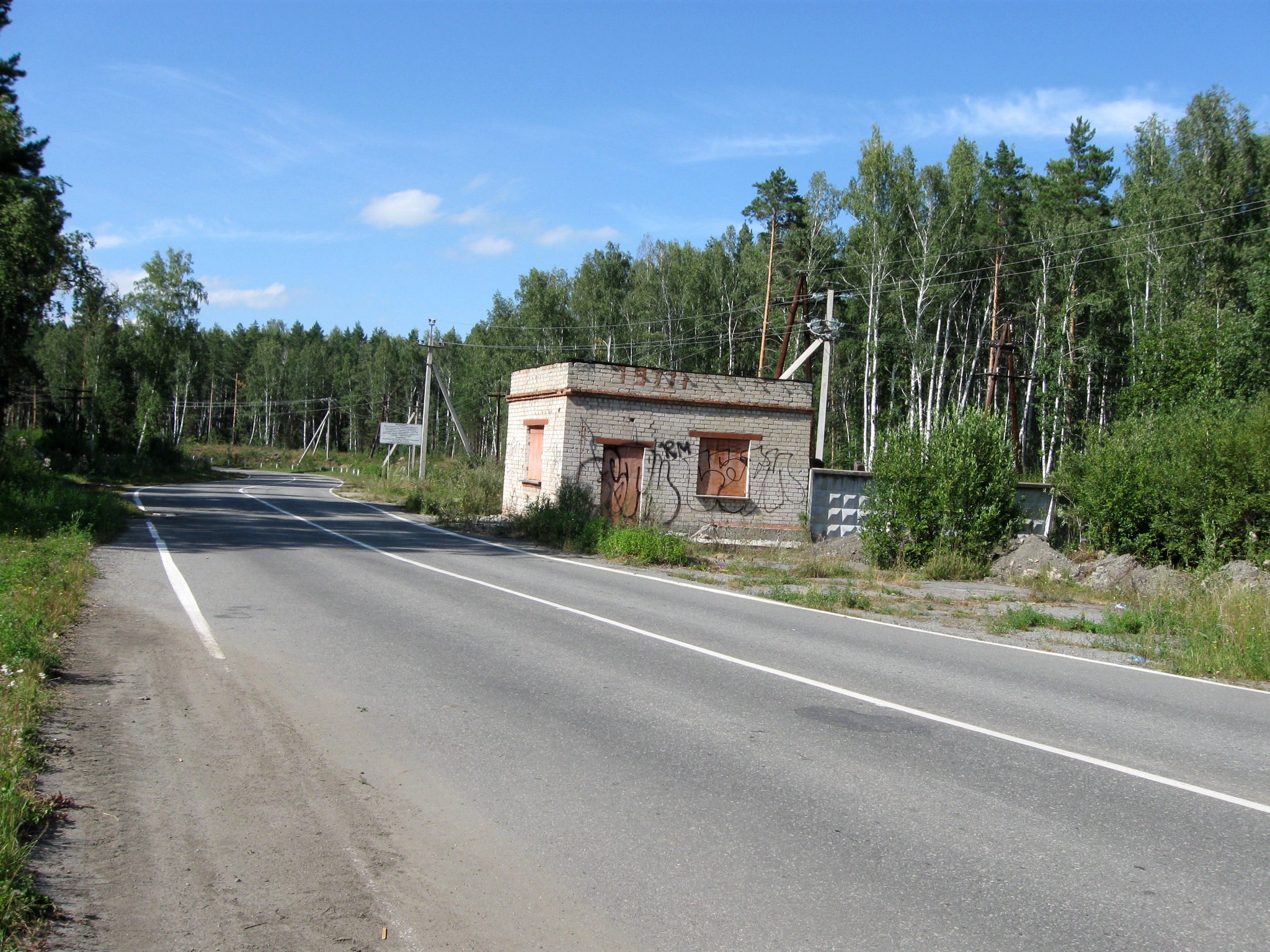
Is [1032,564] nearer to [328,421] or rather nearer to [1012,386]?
[1012,386]

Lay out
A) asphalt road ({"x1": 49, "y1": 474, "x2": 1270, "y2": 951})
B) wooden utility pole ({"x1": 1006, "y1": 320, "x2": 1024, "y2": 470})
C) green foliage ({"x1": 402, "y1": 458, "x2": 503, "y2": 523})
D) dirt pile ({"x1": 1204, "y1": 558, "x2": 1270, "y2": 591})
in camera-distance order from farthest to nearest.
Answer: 1. wooden utility pole ({"x1": 1006, "y1": 320, "x2": 1024, "y2": 470})
2. green foliage ({"x1": 402, "y1": 458, "x2": 503, "y2": 523})
3. dirt pile ({"x1": 1204, "y1": 558, "x2": 1270, "y2": 591})
4. asphalt road ({"x1": 49, "y1": 474, "x2": 1270, "y2": 951})

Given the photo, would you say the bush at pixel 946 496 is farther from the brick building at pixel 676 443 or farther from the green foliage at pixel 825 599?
the brick building at pixel 676 443

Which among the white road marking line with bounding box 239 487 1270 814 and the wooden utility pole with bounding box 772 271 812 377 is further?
the wooden utility pole with bounding box 772 271 812 377

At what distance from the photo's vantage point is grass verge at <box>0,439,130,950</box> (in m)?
3.65

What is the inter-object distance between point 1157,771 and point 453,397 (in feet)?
262

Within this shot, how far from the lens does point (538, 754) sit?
5.79m

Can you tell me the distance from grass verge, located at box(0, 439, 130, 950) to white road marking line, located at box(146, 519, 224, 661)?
3.48 feet

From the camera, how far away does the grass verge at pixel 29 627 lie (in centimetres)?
365

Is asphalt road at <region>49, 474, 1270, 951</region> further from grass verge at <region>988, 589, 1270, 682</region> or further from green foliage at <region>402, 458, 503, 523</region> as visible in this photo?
green foliage at <region>402, 458, 503, 523</region>

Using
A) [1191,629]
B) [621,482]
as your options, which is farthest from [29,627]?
[621,482]

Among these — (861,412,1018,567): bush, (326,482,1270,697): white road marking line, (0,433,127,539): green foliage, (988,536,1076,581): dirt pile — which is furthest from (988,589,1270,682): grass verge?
(0,433,127,539): green foliage

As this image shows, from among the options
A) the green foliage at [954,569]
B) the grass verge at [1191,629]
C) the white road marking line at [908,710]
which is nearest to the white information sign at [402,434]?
the green foliage at [954,569]

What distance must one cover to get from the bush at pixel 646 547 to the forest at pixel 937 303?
637 centimetres

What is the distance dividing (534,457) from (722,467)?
17.6ft
